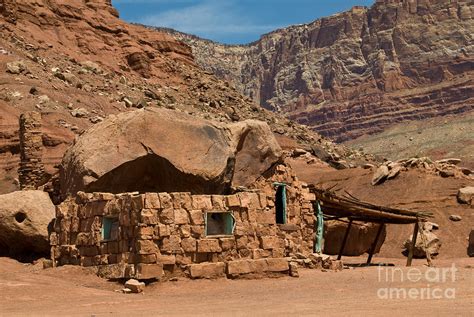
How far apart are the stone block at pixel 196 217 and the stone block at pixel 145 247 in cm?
98

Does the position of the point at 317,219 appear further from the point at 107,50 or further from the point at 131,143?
the point at 107,50

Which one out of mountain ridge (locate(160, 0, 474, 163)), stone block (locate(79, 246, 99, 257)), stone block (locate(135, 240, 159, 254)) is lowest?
stone block (locate(79, 246, 99, 257))

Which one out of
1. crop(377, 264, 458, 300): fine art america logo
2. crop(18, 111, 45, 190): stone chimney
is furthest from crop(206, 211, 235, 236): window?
crop(18, 111, 45, 190): stone chimney

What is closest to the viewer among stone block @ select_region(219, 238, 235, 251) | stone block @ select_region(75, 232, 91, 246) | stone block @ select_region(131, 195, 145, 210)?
stone block @ select_region(131, 195, 145, 210)

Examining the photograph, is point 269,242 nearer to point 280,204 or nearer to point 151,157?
point 151,157

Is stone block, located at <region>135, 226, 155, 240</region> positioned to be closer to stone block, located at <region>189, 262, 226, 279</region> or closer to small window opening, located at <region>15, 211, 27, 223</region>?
stone block, located at <region>189, 262, 226, 279</region>

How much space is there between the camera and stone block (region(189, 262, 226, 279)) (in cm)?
1631

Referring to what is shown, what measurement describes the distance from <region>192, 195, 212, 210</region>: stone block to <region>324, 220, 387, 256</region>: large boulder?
31.3ft

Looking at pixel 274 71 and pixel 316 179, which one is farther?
pixel 274 71

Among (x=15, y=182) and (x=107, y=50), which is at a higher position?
(x=107, y=50)

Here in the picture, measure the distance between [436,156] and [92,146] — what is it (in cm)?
8881

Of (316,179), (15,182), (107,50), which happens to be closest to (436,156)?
(107,50)

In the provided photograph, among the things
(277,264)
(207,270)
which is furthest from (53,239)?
(277,264)

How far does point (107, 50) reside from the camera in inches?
2581
